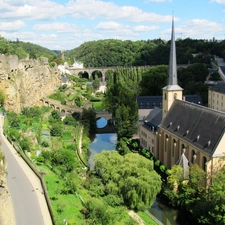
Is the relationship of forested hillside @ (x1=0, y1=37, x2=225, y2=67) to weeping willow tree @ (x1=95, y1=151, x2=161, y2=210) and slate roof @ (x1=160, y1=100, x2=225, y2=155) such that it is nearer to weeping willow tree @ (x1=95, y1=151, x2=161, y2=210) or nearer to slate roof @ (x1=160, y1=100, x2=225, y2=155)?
slate roof @ (x1=160, y1=100, x2=225, y2=155)

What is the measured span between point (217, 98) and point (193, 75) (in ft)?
69.7

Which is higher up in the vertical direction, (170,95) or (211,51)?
(211,51)

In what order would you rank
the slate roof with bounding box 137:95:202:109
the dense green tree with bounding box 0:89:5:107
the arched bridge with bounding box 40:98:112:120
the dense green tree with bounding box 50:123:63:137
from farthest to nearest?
the arched bridge with bounding box 40:98:112:120 → the slate roof with bounding box 137:95:202:109 → the dense green tree with bounding box 50:123:63:137 → the dense green tree with bounding box 0:89:5:107

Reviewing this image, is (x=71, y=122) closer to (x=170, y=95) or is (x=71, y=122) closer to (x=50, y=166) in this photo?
(x=170, y=95)

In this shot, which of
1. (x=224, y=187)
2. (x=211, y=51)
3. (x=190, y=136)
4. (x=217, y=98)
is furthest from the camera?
(x=211, y=51)

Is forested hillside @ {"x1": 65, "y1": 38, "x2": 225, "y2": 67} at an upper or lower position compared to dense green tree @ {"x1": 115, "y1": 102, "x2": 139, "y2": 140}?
upper

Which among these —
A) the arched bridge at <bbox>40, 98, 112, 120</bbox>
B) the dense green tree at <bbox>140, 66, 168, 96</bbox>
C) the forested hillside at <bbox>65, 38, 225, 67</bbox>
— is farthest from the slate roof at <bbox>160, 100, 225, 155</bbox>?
the forested hillside at <bbox>65, 38, 225, 67</bbox>

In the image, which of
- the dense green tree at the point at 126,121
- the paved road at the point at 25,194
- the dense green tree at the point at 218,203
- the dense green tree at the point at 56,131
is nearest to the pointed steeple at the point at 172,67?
the dense green tree at the point at 126,121

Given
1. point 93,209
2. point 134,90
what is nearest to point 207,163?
point 93,209

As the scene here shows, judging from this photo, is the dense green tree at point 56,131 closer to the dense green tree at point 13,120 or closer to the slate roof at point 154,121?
the dense green tree at point 13,120

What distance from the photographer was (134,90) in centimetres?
8362

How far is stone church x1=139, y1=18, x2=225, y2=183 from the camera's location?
3052 centimetres

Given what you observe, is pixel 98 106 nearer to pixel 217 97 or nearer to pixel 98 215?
pixel 217 97

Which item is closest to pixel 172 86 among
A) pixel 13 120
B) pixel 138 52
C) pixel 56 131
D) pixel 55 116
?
pixel 56 131
